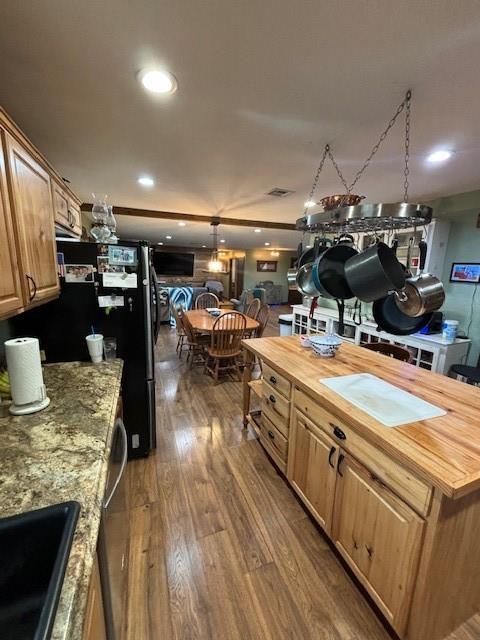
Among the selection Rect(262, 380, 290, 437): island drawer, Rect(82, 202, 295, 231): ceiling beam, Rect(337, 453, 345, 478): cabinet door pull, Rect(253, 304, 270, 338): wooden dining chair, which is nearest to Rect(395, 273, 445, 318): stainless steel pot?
Rect(337, 453, 345, 478): cabinet door pull

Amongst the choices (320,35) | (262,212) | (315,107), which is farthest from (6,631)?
(262,212)

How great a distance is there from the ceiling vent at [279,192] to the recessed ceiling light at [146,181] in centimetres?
136

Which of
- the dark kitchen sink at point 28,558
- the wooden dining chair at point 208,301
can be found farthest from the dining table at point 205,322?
the dark kitchen sink at point 28,558

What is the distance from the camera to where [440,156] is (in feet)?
7.11

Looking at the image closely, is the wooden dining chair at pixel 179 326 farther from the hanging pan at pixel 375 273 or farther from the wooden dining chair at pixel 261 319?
the hanging pan at pixel 375 273

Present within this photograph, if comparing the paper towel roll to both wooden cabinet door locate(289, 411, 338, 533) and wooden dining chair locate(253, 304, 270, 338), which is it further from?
wooden dining chair locate(253, 304, 270, 338)

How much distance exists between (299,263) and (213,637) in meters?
1.82

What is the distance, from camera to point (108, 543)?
0.92m

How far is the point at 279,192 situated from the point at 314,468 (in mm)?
2933

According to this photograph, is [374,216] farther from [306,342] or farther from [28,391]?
[28,391]

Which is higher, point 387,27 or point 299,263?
point 387,27

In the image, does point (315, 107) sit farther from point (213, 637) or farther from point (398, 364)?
point (213, 637)

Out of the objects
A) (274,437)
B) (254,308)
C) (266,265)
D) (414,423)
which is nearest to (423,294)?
(414,423)

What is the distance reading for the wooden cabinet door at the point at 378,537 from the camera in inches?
39.6
